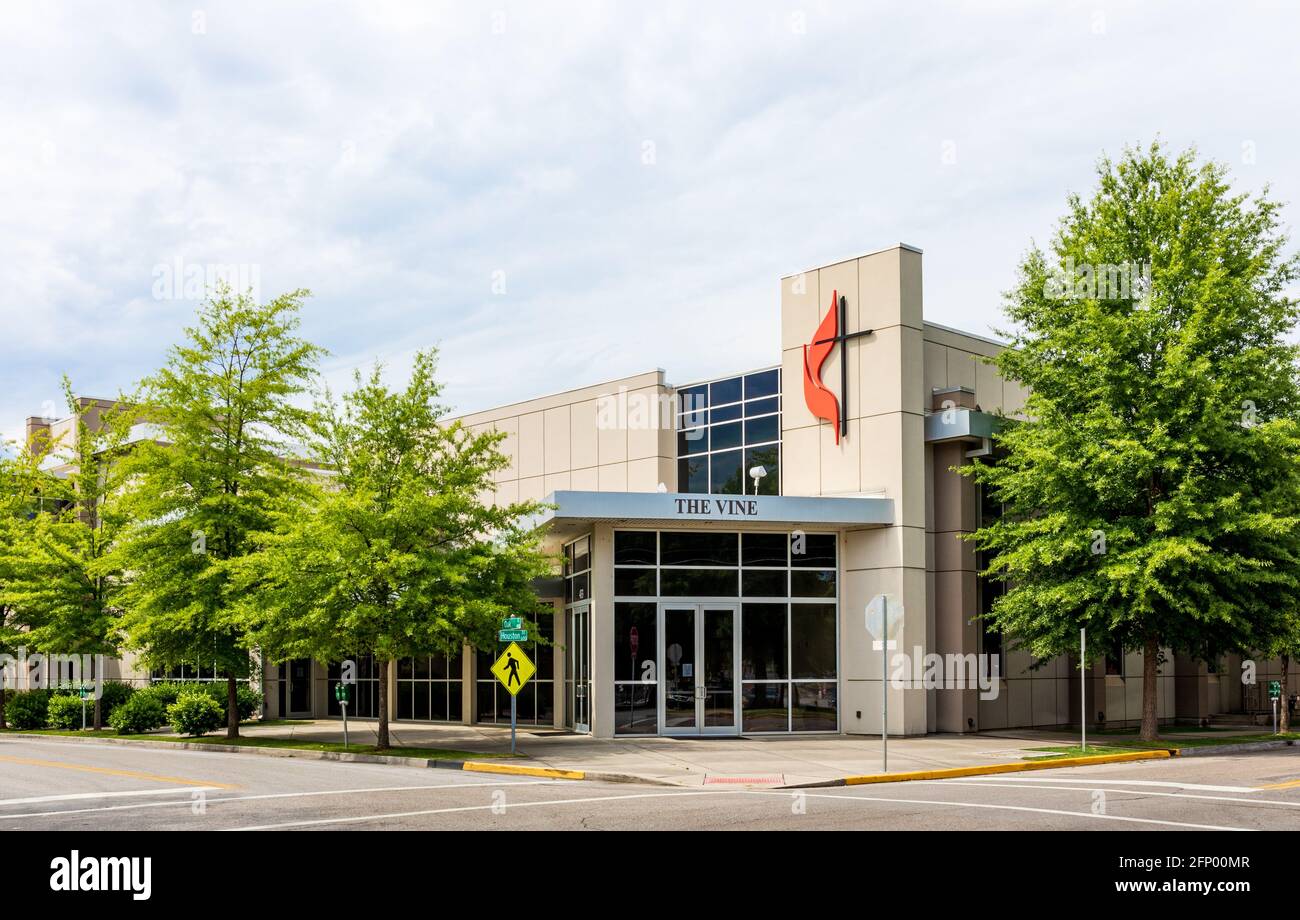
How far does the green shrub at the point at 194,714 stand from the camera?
3091 cm

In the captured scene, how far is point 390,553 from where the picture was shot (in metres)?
24.1

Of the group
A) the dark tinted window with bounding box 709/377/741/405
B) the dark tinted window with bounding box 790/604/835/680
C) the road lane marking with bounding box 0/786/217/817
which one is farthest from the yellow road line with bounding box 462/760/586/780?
the dark tinted window with bounding box 709/377/741/405

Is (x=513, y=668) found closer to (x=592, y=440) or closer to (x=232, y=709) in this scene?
(x=232, y=709)

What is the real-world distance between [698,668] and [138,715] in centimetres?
1594

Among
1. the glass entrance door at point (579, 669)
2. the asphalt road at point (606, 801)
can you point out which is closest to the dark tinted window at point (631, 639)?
the glass entrance door at point (579, 669)

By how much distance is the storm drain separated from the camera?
61.8ft

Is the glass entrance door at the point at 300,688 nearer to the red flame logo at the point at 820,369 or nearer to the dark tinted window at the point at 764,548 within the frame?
the dark tinted window at the point at 764,548

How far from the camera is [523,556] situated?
25.8 meters

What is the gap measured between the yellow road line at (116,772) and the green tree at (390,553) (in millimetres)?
4207

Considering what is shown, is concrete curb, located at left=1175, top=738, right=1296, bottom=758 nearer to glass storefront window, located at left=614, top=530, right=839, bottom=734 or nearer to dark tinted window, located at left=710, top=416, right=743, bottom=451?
glass storefront window, located at left=614, top=530, right=839, bottom=734

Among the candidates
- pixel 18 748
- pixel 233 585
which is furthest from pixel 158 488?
pixel 18 748

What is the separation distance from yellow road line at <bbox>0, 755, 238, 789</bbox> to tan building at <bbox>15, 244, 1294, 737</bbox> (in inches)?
399
